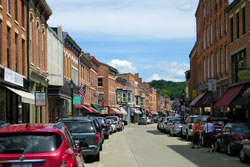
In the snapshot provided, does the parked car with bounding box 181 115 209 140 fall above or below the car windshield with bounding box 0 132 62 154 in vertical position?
below

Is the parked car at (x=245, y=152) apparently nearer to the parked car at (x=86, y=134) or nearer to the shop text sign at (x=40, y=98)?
the parked car at (x=86, y=134)

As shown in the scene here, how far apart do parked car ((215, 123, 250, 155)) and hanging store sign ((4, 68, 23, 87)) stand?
38.7ft

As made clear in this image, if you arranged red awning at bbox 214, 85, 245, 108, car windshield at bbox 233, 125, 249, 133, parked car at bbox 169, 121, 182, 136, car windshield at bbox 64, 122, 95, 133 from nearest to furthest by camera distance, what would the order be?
car windshield at bbox 64, 122, 95, 133 < car windshield at bbox 233, 125, 249, 133 < red awning at bbox 214, 85, 245, 108 < parked car at bbox 169, 121, 182, 136

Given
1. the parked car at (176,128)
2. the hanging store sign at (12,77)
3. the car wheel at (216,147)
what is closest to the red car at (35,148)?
the car wheel at (216,147)

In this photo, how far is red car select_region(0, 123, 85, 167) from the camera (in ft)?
23.3

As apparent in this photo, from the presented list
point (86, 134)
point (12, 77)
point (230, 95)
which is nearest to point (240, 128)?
point (86, 134)

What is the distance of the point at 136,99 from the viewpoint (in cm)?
12488

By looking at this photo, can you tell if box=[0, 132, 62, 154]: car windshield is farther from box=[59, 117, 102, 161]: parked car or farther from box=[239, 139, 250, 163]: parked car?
box=[239, 139, 250, 163]: parked car

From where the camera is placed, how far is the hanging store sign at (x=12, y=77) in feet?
77.3

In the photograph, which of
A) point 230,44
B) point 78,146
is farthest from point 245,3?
point 78,146

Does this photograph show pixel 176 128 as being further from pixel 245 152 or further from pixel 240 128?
pixel 245 152

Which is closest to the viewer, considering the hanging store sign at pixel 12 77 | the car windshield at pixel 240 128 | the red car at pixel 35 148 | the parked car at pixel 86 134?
the red car at pixel 35 148

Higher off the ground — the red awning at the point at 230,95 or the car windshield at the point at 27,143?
the red awning at the point at 230,95

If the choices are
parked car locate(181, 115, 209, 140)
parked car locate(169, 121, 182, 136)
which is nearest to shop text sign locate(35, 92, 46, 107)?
parked car locate(181, 115, 209, 140)
